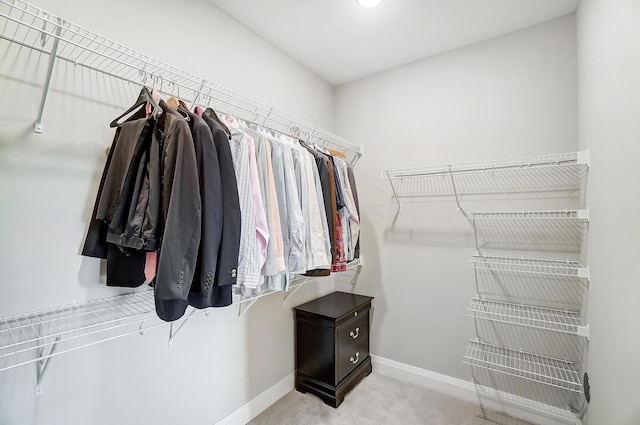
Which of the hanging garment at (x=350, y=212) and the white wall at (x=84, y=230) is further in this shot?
the hanging garment at (x=350, y=212)

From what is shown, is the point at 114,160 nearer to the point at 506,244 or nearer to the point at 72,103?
the point at 72,103

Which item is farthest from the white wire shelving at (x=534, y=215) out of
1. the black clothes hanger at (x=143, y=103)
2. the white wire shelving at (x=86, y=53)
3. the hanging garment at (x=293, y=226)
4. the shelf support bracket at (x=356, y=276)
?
the black clothes hanger at (x=143, y=103)

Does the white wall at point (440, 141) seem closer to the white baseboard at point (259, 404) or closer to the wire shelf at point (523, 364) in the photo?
the wire shelf at point (523, 364)

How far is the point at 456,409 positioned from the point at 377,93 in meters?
2.55

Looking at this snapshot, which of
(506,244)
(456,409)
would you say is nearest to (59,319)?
(456,409)

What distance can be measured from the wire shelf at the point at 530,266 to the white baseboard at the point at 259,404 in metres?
1.66

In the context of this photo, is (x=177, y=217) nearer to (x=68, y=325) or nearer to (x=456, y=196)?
(x=68, y=325)

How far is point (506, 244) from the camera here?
78.8 inches

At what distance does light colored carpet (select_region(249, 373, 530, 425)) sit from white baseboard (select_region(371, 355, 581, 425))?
0.16 feet

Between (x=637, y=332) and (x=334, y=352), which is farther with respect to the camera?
(x=334, y=352)

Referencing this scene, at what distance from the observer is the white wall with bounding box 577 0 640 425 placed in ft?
3.23

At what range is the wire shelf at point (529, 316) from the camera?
5.53 ft

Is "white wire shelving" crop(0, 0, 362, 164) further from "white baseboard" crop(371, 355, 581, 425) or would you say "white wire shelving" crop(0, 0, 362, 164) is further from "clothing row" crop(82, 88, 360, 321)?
"white baseboard" crop(371, 355, 581, 425)

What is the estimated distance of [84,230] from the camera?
1227 millimetres
